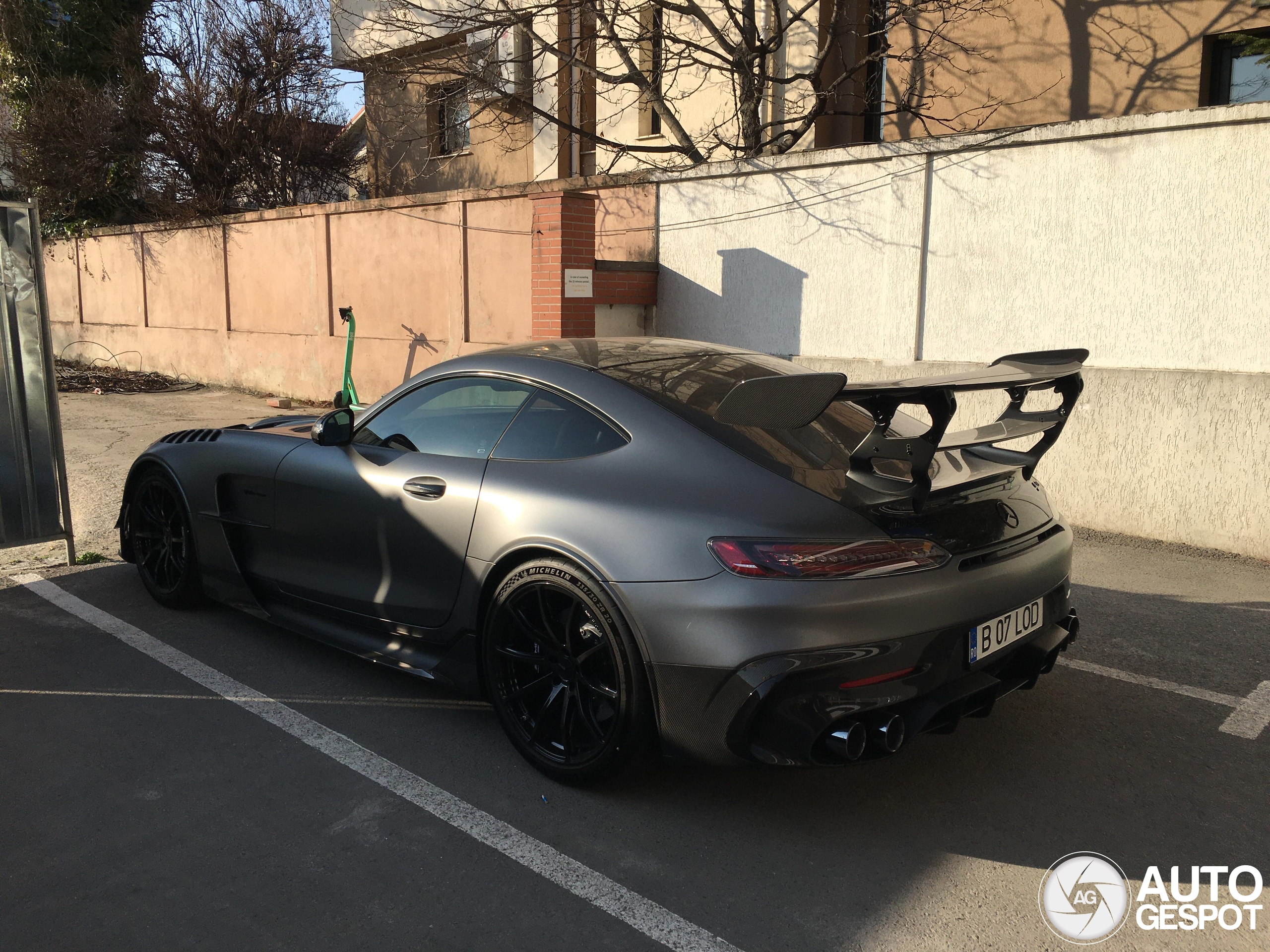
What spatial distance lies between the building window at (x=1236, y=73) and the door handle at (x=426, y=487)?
10.5m

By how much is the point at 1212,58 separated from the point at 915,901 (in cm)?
1148

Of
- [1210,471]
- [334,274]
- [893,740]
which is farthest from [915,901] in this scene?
[334,274]

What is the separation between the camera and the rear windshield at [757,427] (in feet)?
10.6

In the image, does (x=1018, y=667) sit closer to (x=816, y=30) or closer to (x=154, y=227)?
(x=816, y=30)

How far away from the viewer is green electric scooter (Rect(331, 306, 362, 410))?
12.6 m

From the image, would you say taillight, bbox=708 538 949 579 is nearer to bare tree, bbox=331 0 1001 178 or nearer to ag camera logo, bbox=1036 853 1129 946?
ag camera logo, bbox=1036 853 1129 946

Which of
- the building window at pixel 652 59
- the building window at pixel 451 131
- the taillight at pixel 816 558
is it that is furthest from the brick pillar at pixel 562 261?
the building window at pixel 451 131

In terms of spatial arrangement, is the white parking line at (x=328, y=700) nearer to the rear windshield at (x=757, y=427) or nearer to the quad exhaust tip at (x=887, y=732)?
the rear windshield at (x=757, y=427)

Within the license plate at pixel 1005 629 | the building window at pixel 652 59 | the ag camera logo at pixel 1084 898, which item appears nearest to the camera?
the ag camera logo at pixel 1084 898

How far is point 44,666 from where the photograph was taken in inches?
181

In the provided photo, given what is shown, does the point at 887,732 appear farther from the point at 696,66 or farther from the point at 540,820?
the point at 696,66

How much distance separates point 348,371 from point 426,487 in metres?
9.34

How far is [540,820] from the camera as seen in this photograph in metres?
3.27

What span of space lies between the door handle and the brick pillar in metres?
5.82
